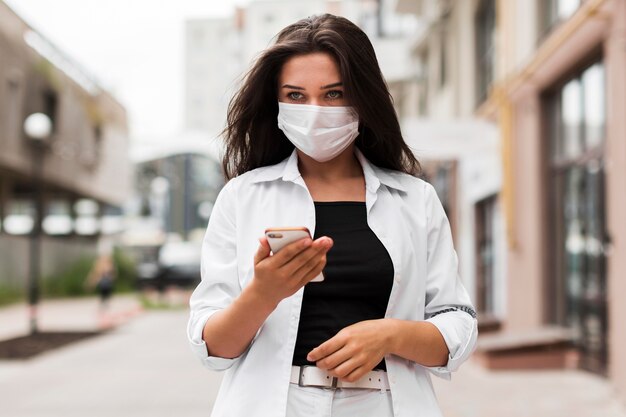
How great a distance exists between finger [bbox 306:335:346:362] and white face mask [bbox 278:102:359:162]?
1.56ft

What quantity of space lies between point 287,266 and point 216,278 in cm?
32

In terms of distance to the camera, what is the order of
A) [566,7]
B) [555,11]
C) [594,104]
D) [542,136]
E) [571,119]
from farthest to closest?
1. [542,136]
2. [555,11]
3. [571,119]
4. [566,7]
5. [594,104]

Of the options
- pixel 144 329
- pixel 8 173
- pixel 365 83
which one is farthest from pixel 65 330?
pixel 365 83

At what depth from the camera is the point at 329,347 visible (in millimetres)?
1823

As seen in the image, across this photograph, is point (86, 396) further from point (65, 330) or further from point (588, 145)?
point (65, 330)

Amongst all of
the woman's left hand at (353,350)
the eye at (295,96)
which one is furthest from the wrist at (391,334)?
the eye at (295,96)

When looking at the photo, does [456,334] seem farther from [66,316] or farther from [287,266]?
[66,316]

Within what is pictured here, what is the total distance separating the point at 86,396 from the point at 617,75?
5824 mm

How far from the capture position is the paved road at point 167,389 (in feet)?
25.0

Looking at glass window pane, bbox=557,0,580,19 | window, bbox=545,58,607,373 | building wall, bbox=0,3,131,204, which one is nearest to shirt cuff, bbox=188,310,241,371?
window, bbox=545,58,607,373

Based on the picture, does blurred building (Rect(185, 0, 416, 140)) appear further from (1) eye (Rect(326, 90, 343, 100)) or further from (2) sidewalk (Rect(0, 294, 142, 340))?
(1) eye (Rect(326, 90, 343, 100))

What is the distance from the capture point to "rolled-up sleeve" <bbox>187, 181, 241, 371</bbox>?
193 cm

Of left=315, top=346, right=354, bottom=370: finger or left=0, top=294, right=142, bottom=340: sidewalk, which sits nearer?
left=315, top=346, right=354, bottom=370: finger

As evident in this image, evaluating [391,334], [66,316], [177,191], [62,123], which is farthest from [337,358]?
[177,191]
